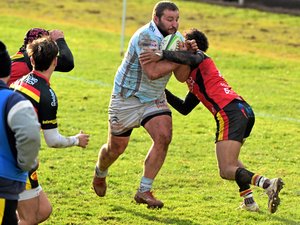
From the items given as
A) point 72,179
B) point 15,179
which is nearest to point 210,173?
point 72,179

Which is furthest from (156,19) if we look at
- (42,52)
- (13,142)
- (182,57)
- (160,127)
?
(13,142)

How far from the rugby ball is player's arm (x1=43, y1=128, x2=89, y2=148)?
211cm

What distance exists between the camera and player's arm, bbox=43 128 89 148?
23.1 feet

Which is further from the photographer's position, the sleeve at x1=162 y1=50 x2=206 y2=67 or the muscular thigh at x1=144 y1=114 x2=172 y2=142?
the muscular thigh at x1=144 y1=114 x2=172 y2=142

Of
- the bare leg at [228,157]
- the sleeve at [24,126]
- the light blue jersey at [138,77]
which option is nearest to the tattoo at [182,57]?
the light blue jersey at [138,77]

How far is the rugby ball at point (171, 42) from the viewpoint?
8.87m

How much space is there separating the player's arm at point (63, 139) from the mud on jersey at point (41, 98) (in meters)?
0.05

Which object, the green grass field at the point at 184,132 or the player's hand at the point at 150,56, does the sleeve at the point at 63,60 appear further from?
the green grass field at the point at 184,132

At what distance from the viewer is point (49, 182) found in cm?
1015

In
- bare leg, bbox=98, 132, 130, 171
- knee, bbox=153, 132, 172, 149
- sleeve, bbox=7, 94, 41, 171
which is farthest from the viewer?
bare leg, bbox=98, 132, 130, 171

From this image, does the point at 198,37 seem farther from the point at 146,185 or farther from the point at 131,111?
the point at 146,185

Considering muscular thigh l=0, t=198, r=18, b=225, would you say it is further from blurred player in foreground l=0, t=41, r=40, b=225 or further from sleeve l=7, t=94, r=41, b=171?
sleeve l=7, t=94, r=41, b=171

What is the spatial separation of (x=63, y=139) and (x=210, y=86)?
236cm

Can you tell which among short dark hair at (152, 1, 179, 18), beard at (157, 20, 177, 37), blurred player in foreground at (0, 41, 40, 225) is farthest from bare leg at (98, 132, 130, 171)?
blurred player in foreground at (0, 41, 40, 225)
